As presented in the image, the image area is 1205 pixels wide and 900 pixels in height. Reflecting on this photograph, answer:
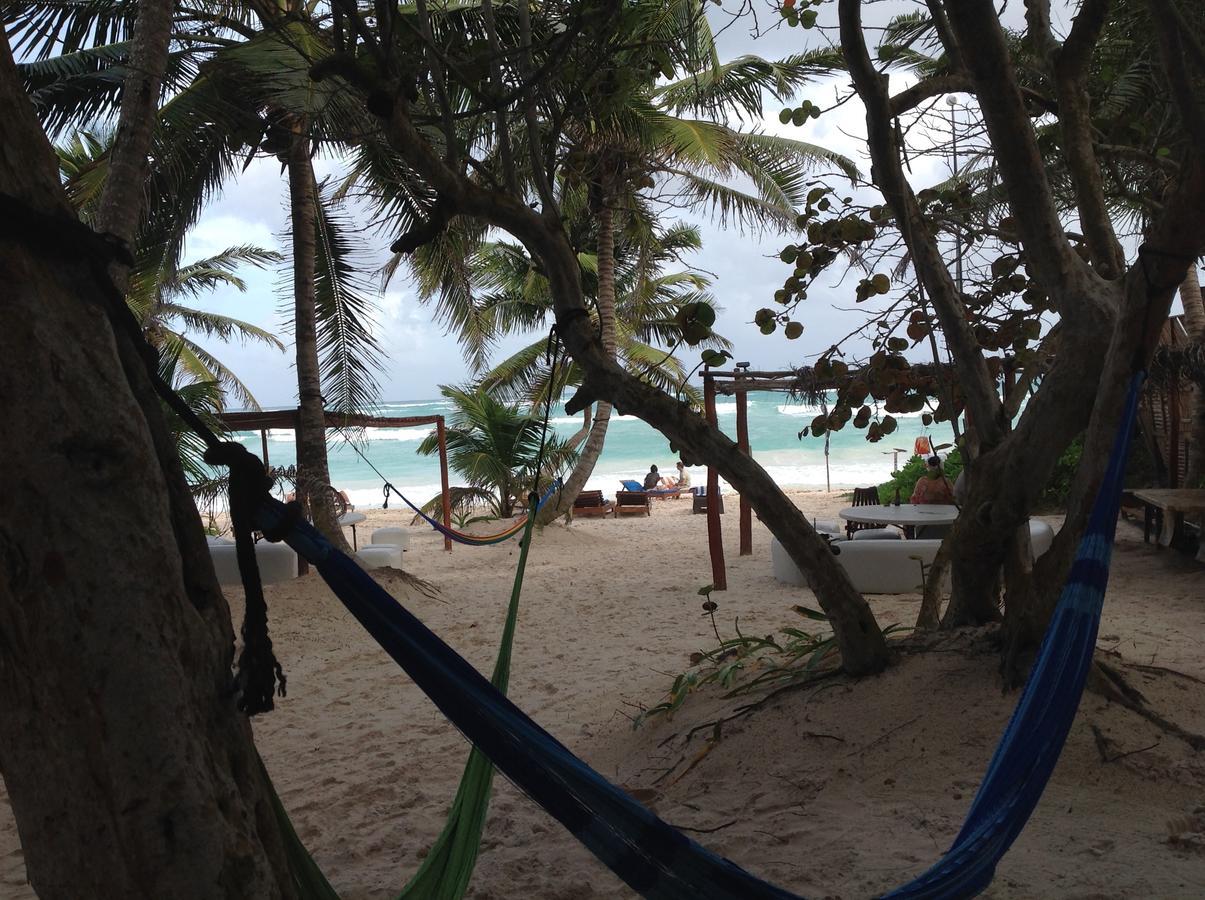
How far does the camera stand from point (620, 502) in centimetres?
1182

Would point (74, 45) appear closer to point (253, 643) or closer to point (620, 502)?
point (253, 643)

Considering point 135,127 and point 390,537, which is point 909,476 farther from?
point 135,127

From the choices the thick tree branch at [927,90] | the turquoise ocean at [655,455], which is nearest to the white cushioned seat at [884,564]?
the thick tree branch at [927,90]

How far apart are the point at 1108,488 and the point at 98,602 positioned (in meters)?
1.61

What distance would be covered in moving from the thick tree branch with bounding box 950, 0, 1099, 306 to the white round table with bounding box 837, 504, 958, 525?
363 centimetres

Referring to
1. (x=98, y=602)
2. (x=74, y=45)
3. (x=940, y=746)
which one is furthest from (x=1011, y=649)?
(x=74, y=45)

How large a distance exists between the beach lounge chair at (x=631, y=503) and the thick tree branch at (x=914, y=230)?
9.13 metres

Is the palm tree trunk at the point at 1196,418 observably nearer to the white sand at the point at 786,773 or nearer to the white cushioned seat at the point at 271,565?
the white sand at the point at 786,773

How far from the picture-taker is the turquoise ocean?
78.2 ft

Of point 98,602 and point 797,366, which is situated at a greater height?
point 797,366

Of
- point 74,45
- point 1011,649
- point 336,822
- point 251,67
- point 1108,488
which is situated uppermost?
point 74,45

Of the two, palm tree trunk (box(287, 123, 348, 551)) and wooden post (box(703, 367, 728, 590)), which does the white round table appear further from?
palm tree trunk (box(287, 123, 348, 551))

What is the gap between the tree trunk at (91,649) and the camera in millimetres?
866

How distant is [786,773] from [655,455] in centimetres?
2948
